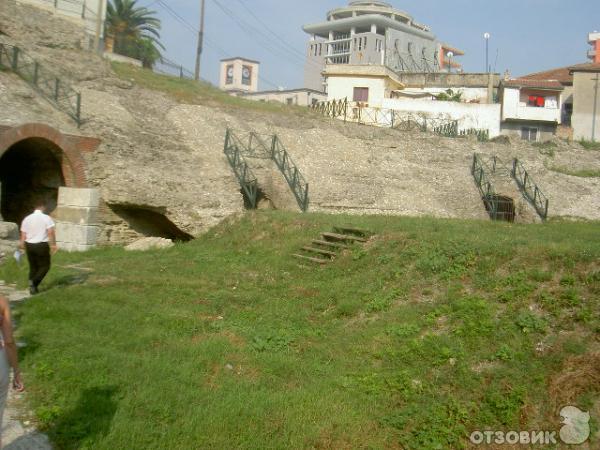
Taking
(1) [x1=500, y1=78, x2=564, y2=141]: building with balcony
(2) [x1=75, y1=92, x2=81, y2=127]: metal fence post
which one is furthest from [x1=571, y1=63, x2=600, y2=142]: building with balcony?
(2) [x1=75, y1=92, x2=81, y2=127]: metal fence post

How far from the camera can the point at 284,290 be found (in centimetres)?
1165

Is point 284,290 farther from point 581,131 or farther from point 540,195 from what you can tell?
point 581,131

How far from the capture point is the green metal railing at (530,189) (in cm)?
2506

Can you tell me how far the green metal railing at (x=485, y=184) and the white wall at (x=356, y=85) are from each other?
13.5 m

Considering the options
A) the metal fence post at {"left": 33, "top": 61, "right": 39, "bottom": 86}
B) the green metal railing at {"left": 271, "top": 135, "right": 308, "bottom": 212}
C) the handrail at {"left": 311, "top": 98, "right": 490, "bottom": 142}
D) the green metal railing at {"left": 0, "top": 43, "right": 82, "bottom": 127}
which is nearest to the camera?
the green metal railing at {"left": 0, "top": 43, "right": 82, "bottom": 127}

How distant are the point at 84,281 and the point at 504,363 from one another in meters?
8.12

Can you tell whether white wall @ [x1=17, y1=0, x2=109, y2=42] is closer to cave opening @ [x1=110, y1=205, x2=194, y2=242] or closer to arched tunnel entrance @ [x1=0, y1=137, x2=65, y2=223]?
arched tunnel entrance @ [x1=0, y1=137, x2=65, y2=223]

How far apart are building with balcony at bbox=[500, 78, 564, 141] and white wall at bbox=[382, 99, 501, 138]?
26.7 inches

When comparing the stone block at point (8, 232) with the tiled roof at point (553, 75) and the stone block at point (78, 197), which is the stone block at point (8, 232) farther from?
the tiled roof at point (553, 75)

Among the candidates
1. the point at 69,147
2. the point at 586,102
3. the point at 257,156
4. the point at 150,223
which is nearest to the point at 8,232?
the point at 69,147

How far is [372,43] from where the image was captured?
63906 mm

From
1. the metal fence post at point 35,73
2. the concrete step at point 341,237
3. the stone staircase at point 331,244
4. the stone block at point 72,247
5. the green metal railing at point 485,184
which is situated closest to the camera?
the stone staircase at point 331,244

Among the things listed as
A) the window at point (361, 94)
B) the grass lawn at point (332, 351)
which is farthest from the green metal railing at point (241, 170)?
the window at point (361, 94)

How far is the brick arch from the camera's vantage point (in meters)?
15.6
